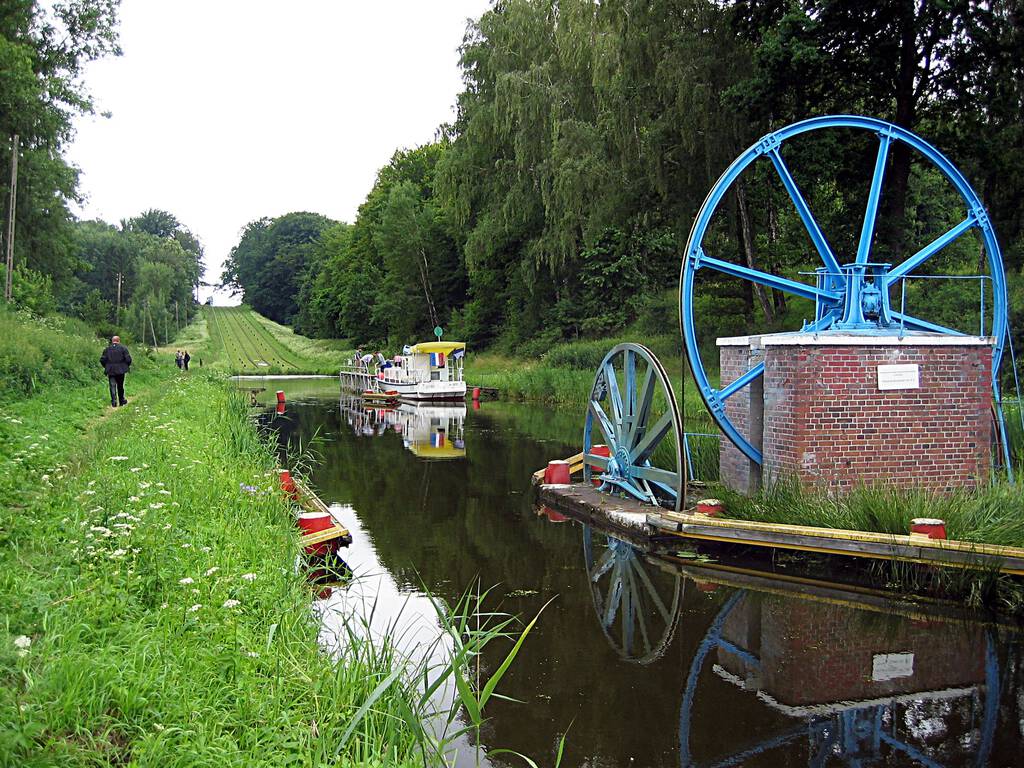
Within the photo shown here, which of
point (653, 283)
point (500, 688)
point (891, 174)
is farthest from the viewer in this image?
point (653, 283)

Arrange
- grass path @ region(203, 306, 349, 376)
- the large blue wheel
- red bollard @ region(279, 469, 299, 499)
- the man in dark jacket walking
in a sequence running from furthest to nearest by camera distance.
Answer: grass path @ region(203, 306, 349, 376), the man in dark jacket walking, the large blue wheel, red bollard @ region(279, 469, 299, 499)

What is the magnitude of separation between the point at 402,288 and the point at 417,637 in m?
50.7

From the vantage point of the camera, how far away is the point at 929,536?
7898 mm

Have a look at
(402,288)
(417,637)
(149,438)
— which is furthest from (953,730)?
(402,288)

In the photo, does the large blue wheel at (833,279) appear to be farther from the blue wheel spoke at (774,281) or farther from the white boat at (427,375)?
the white boat at (427,375)

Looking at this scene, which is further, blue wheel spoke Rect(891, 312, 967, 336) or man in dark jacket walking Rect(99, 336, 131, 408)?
man in dark jacket walking Rect(99, 336, 131, 408)

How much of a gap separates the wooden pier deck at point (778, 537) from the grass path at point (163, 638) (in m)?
4.13

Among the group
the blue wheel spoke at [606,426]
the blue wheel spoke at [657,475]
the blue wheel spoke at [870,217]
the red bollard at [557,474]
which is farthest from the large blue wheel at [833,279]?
the red bollard at [557,474]

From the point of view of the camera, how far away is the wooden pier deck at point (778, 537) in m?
7.54

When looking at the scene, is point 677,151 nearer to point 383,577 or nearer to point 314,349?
point 383,577

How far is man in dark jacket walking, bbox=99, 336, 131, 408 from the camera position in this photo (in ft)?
56.1

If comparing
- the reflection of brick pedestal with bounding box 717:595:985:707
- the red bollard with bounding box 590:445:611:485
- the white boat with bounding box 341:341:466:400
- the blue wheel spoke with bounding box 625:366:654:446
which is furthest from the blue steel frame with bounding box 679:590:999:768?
the white boat with bounding box 341:341:466:400

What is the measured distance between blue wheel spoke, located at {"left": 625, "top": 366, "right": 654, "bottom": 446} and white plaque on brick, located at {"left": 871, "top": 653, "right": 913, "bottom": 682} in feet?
16.0

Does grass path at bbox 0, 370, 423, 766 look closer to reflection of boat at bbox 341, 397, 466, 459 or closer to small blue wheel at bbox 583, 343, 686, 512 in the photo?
small blue wheel at bbox 583, 343, 686, 512
